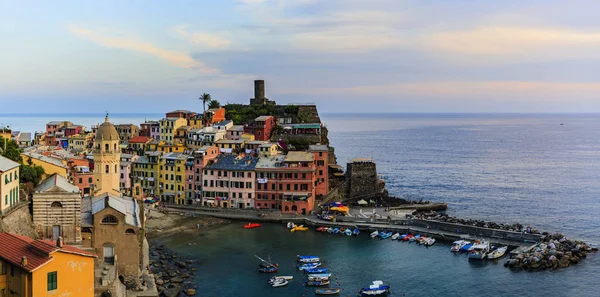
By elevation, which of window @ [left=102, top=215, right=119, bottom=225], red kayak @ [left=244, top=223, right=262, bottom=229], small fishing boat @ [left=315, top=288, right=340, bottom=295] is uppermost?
window @ [left=102, top=215, right=119, bottom=225]

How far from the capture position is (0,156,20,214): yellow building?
40.7 m

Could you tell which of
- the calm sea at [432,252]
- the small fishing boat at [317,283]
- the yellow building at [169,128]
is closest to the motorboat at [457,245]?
the calm sea at [432,252]

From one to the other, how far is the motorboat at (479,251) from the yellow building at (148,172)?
5252 cm

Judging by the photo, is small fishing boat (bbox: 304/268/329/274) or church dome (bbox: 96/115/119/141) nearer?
small fishing boat (bbox: 304/268/329/274)

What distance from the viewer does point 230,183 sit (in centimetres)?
8550

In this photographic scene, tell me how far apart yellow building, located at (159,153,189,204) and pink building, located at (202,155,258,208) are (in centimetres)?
483

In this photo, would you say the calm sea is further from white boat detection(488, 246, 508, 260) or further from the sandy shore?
the sandy shore

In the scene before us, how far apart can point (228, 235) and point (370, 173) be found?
108 ft

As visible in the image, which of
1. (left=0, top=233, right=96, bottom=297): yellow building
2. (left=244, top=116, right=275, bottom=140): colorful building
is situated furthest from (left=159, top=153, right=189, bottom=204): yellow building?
(left=0, top=233, right=96, bottom=297): yellow building

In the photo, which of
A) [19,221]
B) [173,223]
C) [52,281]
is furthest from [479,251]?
[19,221]

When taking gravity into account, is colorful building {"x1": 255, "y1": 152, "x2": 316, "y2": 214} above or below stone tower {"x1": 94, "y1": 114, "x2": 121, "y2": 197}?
below

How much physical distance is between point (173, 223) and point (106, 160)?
20354 millimetres

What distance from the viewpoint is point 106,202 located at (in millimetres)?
46312

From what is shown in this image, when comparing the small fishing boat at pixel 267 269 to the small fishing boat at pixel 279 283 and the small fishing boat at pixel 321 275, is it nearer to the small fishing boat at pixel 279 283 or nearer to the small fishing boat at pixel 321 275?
the small fishing boat at pixel 279 283
